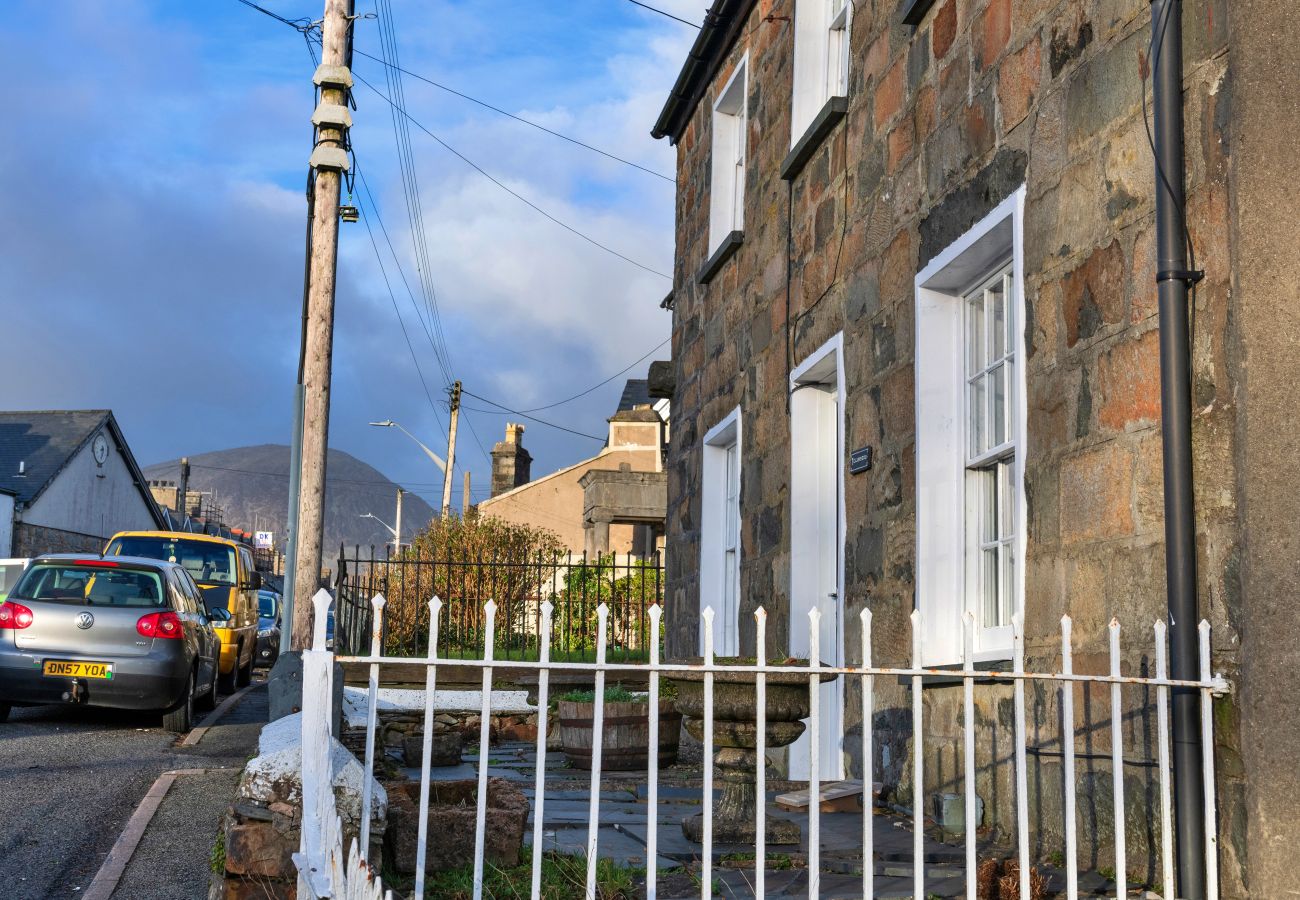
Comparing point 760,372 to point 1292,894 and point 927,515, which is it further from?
point 1292,894

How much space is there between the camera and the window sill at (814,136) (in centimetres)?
800

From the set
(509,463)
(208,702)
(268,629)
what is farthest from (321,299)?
(509,463)

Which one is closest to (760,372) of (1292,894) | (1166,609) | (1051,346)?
(1051,346)

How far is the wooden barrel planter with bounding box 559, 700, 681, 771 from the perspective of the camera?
8422 mm

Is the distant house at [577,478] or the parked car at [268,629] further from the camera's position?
the distant house at [577,478]

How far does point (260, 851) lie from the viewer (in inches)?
182

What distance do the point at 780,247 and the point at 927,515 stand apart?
10.9 ft

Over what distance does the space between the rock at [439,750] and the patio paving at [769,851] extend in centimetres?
96

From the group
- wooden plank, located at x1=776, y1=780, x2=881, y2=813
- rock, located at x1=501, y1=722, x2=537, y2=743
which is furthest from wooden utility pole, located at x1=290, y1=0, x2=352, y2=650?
wooden plank, located at x1=776, y1=780, x2=881, y2=813

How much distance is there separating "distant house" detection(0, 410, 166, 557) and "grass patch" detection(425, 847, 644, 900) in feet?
126

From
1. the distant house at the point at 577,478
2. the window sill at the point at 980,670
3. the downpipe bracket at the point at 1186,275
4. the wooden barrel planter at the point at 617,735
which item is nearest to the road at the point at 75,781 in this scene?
the wooden barrel planter at the point at 617,735

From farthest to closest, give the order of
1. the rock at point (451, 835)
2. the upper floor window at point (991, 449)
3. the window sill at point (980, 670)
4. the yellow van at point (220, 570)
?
the yellow van at point (220, 570) → the upper floor window at point (991, 449) → the window sill at point (980, 670) → the rock at point (451, 835)

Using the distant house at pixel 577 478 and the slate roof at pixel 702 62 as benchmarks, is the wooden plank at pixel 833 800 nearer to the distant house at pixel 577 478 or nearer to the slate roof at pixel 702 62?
the slate roof at pixel 702 62

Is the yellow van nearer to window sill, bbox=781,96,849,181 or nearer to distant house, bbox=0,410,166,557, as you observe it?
window sill, bbox=781,96,849,181
